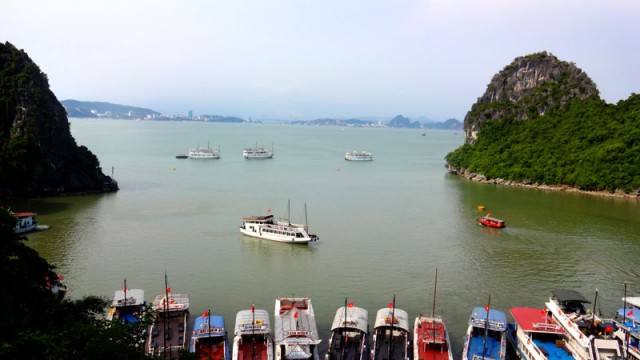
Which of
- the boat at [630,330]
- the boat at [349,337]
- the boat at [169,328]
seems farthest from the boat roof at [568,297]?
the boat at [169,328]

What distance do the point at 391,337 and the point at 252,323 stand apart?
14.2 feet

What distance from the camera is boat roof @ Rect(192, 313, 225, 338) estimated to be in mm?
15086

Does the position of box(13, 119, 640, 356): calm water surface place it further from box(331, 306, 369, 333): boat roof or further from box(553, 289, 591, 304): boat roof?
box(553, 289, 591, 304): boat roof

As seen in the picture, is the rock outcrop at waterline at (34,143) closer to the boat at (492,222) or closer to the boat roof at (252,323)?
the boat roof at (252,323)

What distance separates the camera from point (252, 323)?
15.2 meters

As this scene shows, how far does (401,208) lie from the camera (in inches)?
1580

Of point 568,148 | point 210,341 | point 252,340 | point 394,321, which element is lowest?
point 210,341

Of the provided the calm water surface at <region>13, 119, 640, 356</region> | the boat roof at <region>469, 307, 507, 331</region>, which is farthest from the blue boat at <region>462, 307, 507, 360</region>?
the calm water surface at <region>13, 119, 640, 356</region>

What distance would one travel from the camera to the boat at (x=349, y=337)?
581 inches

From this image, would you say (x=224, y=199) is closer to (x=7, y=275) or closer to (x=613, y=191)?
(x=7, y=275)

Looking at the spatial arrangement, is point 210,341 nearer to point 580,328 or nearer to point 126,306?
point 126,306

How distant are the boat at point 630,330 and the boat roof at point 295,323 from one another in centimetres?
937

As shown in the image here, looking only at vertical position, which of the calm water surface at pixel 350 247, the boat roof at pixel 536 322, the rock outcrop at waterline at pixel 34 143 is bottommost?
the calm water surface at pixel 350 247

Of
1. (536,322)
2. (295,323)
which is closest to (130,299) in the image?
(295,323)
